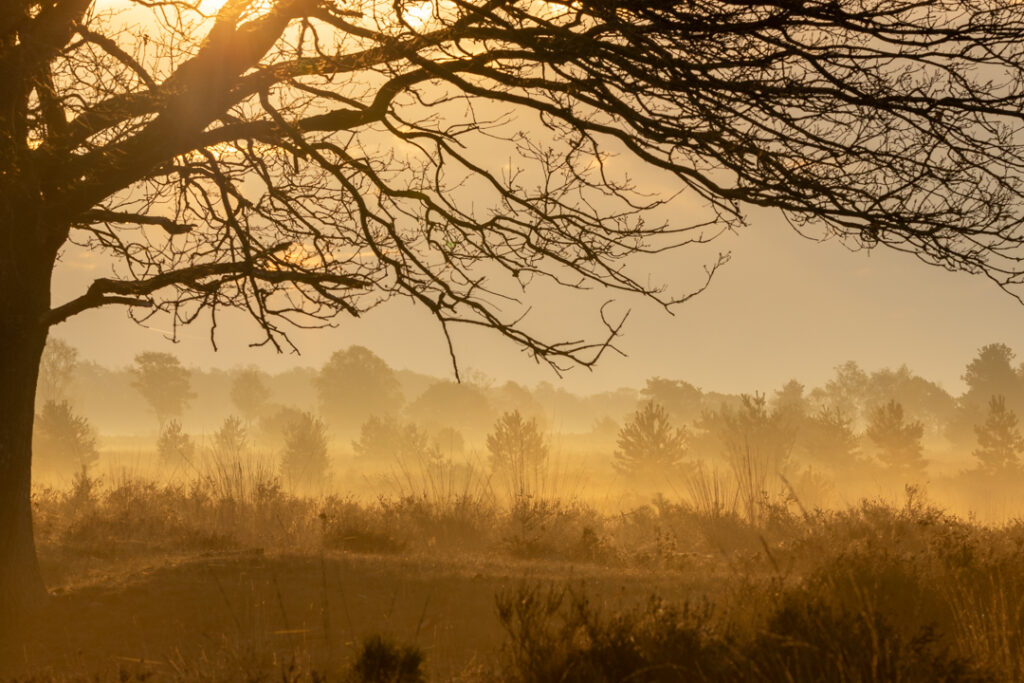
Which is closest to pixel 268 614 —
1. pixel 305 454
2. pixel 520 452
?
pixel 520 452

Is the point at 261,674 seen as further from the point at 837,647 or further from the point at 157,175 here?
the point at 157,175

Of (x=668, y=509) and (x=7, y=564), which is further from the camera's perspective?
(x=668, y=509)

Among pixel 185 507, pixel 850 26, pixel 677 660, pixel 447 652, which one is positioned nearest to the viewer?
pixel 677 660

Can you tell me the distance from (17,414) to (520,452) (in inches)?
358

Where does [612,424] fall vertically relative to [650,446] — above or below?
above

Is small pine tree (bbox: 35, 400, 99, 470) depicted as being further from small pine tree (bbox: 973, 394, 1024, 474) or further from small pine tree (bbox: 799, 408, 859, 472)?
small pine tree (bbox: 973, 394, 1024, 474)

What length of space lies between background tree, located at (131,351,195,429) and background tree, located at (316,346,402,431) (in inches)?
484

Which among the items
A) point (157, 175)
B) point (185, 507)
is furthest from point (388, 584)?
point (185, 507)

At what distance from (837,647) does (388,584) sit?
4.27 m

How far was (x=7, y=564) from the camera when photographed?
630 cm

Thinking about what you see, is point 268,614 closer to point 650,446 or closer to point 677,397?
point 650,446

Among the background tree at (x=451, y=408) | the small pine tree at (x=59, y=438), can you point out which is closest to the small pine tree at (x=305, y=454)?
the small pine tree at (x=59, y=438)

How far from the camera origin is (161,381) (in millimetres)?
69000

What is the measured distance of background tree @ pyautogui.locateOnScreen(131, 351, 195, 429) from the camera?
6819cm
